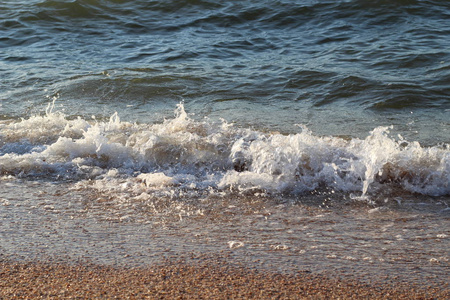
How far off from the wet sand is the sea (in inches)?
4.1

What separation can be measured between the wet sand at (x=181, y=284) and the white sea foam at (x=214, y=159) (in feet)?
4.08

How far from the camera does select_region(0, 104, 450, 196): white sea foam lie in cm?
425

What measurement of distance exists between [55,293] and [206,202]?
148 centimetres

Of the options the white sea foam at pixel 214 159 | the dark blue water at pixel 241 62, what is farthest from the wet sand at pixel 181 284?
the dark blue water at pixel 241 62

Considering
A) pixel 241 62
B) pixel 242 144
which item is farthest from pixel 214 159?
pixel 241 62

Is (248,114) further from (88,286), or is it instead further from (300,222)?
(88,286)

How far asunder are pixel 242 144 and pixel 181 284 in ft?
7.31

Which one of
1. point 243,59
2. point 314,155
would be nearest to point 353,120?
point 314,155

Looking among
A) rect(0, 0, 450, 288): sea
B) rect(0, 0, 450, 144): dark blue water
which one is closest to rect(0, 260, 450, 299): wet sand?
rect(0, 0, 450, 288): sea

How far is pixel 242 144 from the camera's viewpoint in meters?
4.89

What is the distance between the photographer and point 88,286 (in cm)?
281

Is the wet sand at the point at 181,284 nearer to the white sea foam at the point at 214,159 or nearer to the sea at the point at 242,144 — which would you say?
the sea at the point at 242,144

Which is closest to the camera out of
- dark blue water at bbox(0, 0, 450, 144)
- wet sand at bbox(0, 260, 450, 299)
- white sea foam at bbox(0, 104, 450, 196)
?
wet sand at bbox(0, 260, 450, 299)

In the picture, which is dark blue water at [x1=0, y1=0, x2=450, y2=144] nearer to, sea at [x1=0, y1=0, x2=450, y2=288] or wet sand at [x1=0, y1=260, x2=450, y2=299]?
sea at [x1=0, y1=0, x2=450, y2=288]
